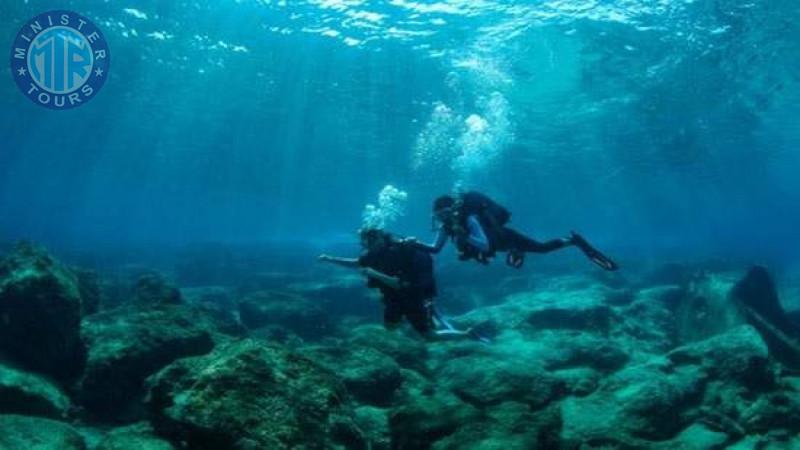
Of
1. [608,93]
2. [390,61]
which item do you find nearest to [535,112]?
[608,93]

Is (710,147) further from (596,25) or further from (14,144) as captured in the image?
(14,144)

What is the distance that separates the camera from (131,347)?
7.51 m

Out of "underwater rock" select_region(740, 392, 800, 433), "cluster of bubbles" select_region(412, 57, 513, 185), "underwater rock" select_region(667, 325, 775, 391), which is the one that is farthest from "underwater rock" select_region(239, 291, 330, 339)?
"cluster of bubbles" select_region(412, 57, 513, 185)

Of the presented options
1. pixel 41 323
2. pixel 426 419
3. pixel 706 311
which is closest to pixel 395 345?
pixel 426 419

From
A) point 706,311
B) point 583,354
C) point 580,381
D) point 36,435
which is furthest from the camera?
point 706,311

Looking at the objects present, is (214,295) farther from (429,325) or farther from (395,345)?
(429,325)

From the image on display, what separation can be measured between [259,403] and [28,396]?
415 centimetres

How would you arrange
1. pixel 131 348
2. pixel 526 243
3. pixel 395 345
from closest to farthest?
pixel 131 348 < pixel 526 243 < pixel 395 345

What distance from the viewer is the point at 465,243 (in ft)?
27.6

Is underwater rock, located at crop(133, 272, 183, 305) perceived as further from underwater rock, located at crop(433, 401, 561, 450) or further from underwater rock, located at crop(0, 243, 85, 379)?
underwater rock, located at crop(433, 401, 561, 450)

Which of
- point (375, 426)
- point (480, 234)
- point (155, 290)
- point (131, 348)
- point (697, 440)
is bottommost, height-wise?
point (697, 440)

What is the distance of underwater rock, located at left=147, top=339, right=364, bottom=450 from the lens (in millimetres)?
3895

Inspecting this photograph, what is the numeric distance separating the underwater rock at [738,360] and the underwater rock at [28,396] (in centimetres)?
938

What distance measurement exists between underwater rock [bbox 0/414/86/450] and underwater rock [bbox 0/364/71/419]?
3.40 ft
